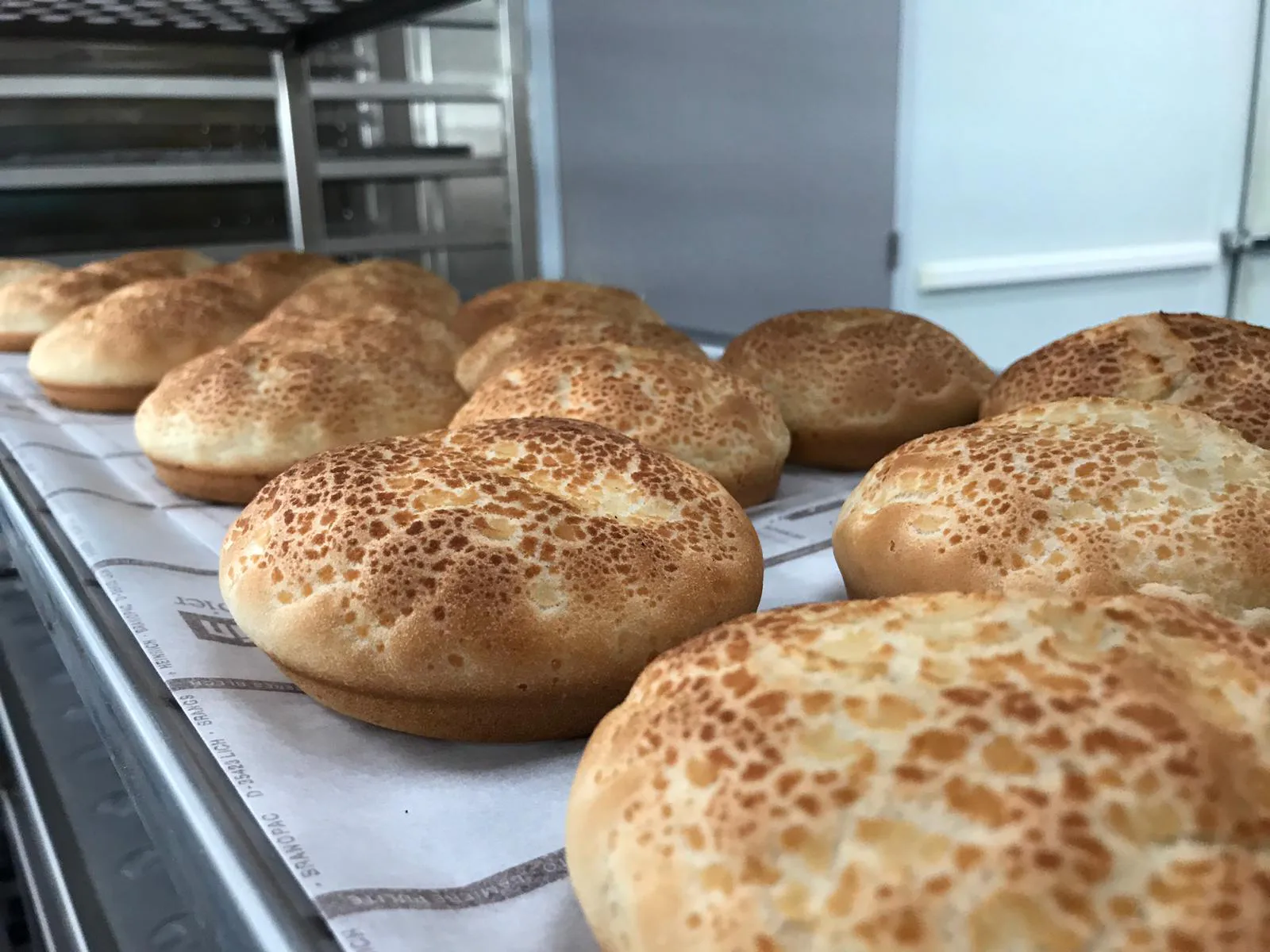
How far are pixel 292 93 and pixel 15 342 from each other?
37.0 inches

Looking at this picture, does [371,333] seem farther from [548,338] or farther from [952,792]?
[952,792]

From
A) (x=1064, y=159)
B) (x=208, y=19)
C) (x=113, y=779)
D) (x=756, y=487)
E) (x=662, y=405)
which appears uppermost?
(x=208, y=19)

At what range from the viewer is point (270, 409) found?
1.36 meters

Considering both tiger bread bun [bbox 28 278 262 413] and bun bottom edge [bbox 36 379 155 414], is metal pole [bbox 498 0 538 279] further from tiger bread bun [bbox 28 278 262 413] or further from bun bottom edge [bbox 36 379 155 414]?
bun bottom edge [bbox 36 379 155 414]

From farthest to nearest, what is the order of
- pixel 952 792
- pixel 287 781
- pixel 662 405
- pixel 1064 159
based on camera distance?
pixel 1064 159
pixel 662 405
pixel 287 781
pixel 952 792

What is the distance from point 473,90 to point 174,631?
2.63 metres

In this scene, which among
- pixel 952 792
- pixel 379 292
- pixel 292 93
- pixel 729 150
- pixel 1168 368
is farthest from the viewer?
pixel 729 150

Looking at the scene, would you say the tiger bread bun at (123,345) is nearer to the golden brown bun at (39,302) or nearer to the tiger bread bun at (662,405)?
the golden brown bun at (39,302)

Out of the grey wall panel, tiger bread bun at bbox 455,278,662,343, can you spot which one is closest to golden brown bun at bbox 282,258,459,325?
tiger bread bun at bbox 455,278,662,343

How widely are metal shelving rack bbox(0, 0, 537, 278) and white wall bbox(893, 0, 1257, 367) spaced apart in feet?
3.87

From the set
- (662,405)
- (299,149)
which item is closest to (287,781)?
(662,405)

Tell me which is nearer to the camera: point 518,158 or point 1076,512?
point 1076,512

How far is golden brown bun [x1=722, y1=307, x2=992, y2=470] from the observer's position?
1419 millimetres

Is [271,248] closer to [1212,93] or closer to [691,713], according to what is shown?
[1212,93]
